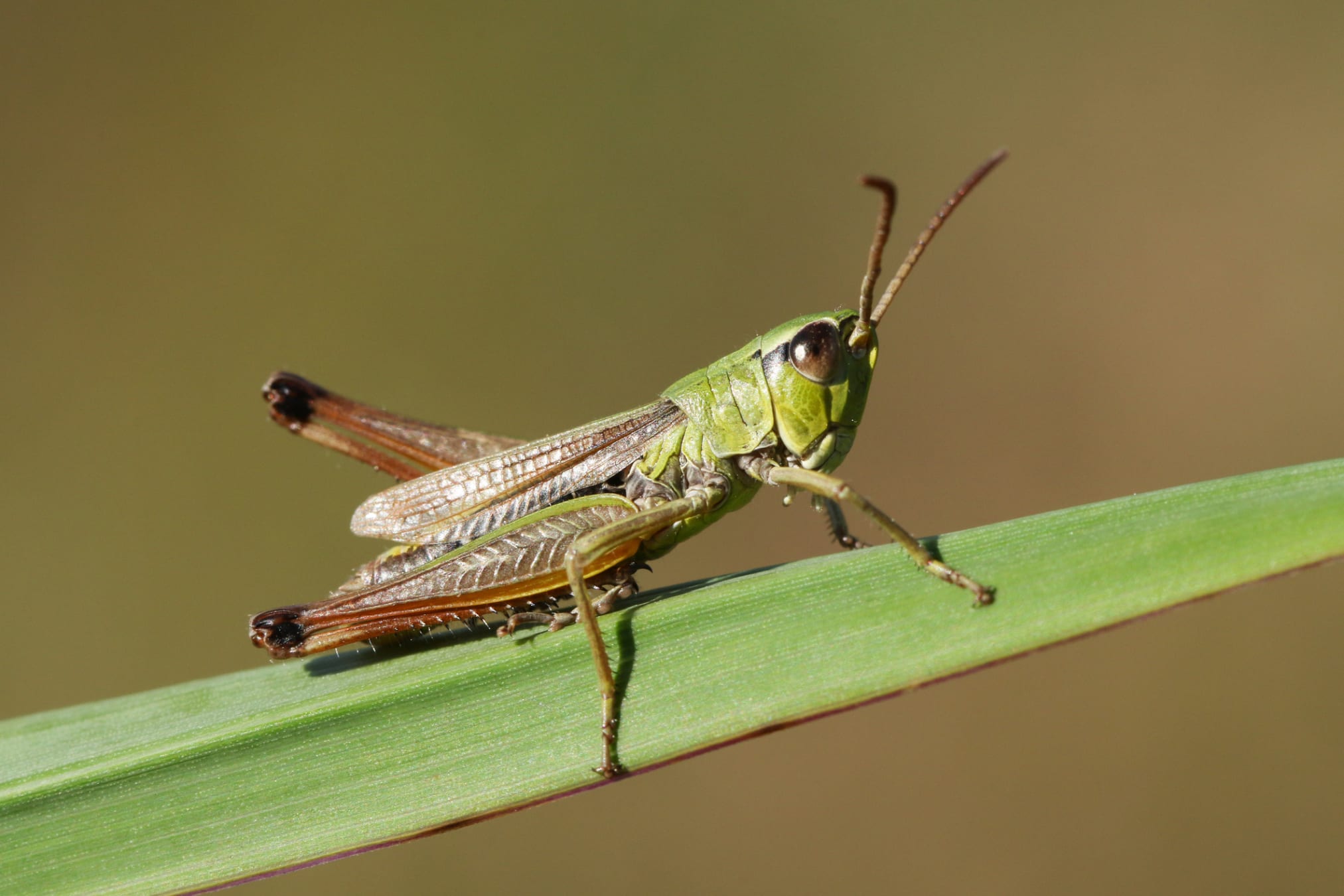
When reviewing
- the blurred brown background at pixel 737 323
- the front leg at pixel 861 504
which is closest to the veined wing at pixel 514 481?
the front leg at pixel 861 504

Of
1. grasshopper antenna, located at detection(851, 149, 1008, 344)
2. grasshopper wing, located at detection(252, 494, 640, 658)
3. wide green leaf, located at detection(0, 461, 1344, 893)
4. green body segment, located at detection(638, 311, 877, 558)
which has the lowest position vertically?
wide green leaf, located at detection(0, 461, 1344, 893)

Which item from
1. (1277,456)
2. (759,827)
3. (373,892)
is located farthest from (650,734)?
(1277,456)

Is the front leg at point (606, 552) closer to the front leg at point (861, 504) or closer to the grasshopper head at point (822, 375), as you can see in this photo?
→ the front leg at point (861, 504)

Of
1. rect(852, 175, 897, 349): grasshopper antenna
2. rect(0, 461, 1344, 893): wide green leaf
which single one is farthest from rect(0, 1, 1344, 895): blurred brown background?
rect(0, 461, 1344, 893): wide green leaf

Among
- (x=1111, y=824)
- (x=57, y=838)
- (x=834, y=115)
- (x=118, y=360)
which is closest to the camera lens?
(x=57, y=838)

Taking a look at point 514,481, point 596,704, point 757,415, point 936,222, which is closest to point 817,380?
point 757,415

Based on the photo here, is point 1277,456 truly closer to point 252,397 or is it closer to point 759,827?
point 759,827

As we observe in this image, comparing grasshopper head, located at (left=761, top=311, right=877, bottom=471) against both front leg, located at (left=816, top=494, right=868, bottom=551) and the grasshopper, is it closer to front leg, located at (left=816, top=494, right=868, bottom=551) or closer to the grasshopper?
the grasshopper
